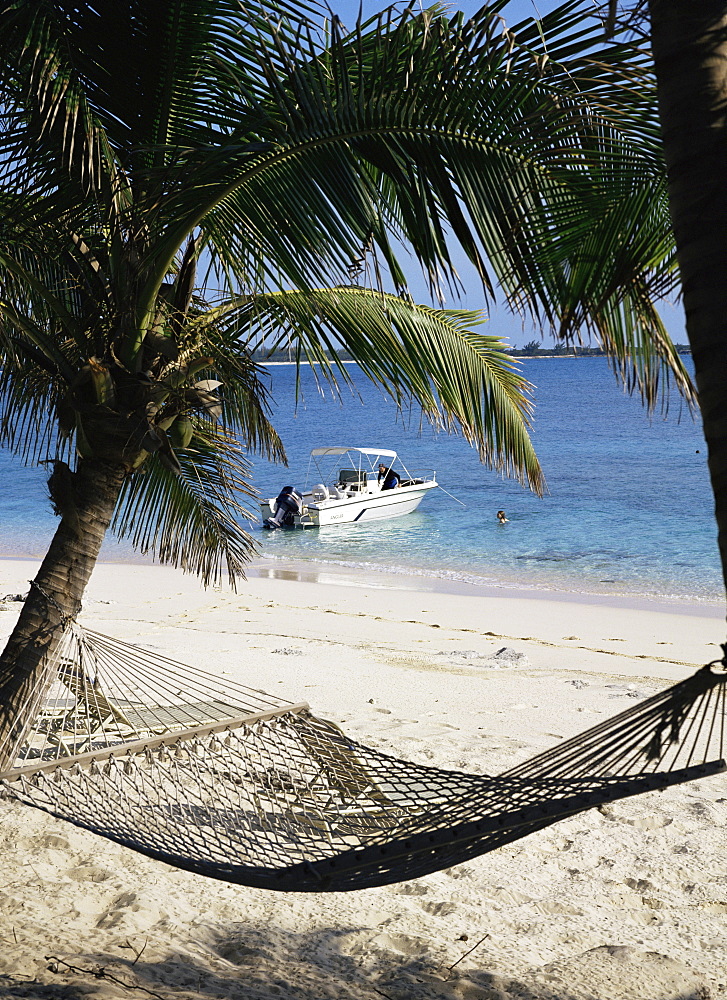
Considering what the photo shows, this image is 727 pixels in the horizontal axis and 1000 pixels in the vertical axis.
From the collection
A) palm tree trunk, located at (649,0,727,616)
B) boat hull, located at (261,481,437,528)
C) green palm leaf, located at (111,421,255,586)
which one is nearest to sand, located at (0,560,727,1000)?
green palm leaf, located at (111,421,255,586)

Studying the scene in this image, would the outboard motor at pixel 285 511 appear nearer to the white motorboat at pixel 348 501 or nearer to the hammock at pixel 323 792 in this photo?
the white motorboat at pixel 348 501

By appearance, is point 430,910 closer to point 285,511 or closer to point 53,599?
point 53,599

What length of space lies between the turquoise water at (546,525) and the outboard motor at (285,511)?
1.25ft

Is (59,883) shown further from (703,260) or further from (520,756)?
(703,260)

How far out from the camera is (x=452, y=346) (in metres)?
3.67

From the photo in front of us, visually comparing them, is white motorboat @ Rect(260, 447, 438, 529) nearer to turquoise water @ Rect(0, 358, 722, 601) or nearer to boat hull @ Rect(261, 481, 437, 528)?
boat hull @ Rect(261, 481, 437, 528)

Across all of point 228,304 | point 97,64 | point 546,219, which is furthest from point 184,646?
point 546,219

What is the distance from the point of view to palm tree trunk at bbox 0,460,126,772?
2994 millimetres

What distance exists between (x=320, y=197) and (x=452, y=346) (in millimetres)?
1436

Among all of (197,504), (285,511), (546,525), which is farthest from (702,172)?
(546,525)

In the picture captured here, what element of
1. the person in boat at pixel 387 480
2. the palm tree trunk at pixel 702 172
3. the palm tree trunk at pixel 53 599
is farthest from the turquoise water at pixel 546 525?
the palm tree trunk at pixel 702 172

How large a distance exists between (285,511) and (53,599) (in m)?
13.8

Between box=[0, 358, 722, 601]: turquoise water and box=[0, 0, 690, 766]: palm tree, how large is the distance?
1.50m

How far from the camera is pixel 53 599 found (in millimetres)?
3029
